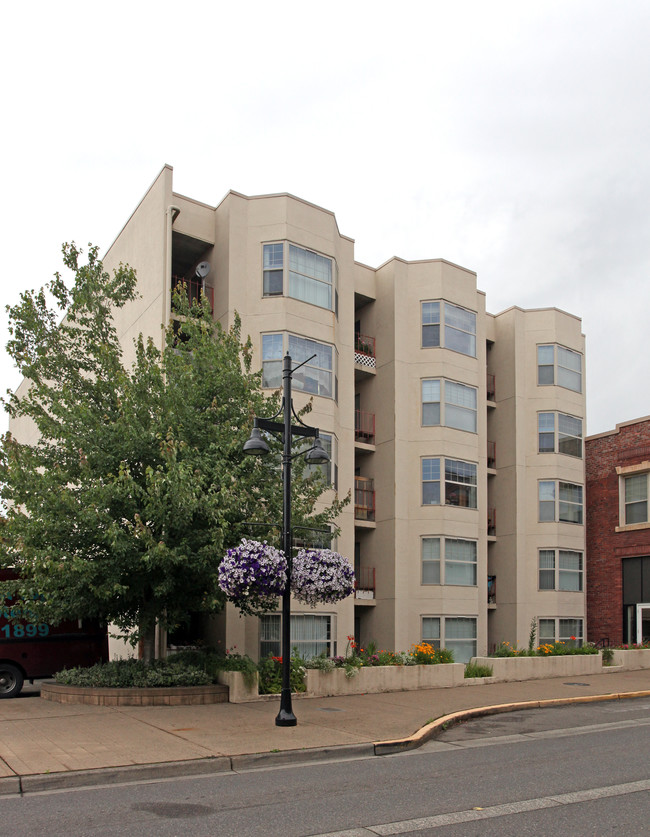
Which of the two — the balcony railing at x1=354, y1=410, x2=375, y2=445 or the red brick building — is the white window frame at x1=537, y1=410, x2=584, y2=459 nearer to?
the red brick building

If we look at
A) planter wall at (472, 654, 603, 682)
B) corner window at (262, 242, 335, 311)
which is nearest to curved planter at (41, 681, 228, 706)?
planter wall at (472, 654, 603, 682)

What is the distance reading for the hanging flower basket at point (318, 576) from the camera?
1386 cm

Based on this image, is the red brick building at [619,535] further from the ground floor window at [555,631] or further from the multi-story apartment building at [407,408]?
the ground floor window at [555,631]

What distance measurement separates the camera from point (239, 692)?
16.1 metres

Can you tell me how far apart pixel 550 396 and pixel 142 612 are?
19.5 metres

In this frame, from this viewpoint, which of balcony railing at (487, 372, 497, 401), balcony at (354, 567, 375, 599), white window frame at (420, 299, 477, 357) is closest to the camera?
balcony at (354, 567, 375, 599)

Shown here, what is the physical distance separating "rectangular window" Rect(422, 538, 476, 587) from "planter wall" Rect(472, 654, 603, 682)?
553 cm

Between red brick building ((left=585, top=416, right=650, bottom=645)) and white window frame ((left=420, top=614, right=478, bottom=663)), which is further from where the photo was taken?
red brick building ((left=585, top=416, right=650, bottom=645))

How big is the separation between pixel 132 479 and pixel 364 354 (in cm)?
1404

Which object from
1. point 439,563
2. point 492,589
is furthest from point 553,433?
point 439,563

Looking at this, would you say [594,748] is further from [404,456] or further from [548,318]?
[548,318]

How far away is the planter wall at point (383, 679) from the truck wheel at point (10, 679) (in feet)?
20.3

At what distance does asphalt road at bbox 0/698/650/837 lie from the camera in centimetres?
739

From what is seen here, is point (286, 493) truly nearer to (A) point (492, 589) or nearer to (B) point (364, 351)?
(B) point (364, 351)
